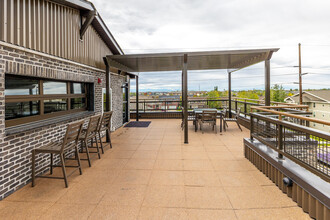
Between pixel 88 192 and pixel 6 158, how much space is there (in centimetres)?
121

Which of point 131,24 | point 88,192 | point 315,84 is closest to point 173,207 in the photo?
point 88,192

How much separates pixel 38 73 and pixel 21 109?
2.21 ft

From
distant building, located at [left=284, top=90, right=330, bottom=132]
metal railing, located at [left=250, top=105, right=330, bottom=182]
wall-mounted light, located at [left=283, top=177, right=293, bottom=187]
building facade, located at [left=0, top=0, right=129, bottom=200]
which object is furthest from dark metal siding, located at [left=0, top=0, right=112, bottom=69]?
distant building, located at [left=284, top=90, right=330, bottom=132]

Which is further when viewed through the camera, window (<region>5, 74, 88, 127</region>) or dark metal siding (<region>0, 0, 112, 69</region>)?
window (<region>5, 74, 88, 127</region>)

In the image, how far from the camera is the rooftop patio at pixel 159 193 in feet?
6.90

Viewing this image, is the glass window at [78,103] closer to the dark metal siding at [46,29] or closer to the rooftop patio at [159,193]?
the dark metal siding at [46,29]

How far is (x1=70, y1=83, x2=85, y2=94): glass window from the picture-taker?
478 centimetres

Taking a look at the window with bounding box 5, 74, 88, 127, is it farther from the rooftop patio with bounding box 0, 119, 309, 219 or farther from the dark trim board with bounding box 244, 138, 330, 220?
the dark trim board with bounding box 244, 138, 330, 220

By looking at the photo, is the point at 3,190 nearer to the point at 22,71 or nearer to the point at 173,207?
the point at 22,71

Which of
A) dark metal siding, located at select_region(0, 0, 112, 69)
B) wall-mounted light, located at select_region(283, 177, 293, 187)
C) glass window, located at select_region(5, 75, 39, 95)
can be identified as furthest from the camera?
glass window, located at select_region(5, 75, 39, 95)

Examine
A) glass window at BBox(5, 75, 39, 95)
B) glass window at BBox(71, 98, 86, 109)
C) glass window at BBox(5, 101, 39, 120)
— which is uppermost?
glass window at BBox(5, 75, 39, 95)

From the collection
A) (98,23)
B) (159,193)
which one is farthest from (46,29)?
(159,193)

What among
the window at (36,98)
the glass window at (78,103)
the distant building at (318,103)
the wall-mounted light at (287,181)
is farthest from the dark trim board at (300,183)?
the distant building at (318,103)

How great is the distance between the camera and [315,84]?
39.8m
